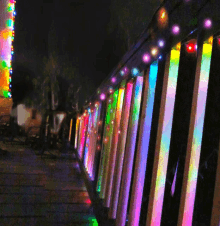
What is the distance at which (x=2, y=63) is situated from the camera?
7.75 m

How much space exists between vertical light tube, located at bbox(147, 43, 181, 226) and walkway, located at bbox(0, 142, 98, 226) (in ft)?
3.55

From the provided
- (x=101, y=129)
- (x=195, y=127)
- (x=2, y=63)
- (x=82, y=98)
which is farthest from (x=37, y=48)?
(x=195, y=127)

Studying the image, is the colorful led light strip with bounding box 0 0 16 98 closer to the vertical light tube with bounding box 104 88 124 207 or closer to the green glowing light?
the green glowing light

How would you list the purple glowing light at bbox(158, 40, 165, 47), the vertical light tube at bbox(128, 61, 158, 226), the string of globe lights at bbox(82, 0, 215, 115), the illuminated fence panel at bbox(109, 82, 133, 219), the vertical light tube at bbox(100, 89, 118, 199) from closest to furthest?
the string of globe lights at bbox(82, 0, 215, 115), the purple glowing light at bbox(158, 40, 165, 47), the vertical light tube at bbox(128, 61, 158, 226), the illuminated fence panel at bbox(109, 82, 133, 219), the vertical light tube at bbox(100, 89, 118, 199)

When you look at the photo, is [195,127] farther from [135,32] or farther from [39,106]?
[39,106]

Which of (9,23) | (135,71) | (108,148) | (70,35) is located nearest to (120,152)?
(108,148)

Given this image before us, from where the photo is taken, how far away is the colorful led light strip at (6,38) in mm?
7742

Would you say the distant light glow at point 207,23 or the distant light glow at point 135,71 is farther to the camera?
the distant light glow at point 135,71

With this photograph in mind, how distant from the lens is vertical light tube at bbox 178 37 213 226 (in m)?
0.86

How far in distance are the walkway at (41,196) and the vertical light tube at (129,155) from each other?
61 centimetres

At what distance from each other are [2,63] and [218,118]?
7946mm

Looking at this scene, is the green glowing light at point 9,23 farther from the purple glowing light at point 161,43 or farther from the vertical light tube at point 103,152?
the purple glowing light at point 161,43

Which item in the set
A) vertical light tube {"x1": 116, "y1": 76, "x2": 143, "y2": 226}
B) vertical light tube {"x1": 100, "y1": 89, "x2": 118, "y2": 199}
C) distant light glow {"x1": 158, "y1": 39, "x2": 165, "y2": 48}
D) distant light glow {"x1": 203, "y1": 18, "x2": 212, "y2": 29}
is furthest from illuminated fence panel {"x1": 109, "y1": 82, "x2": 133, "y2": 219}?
distant light glow {"x1": 203, "y1": 18, "x2": 212, "y2": 29}

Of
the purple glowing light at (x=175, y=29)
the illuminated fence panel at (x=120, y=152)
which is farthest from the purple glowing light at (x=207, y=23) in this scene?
the illuminated fence panel at (x=120, y=152)
